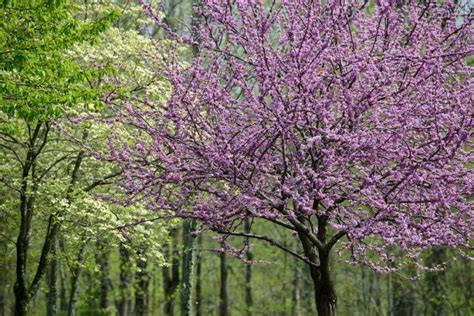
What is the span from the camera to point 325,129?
819 centimetres

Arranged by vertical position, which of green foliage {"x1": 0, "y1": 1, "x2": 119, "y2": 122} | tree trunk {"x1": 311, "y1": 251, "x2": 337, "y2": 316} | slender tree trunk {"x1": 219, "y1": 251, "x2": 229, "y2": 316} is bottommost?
tree trunk {"x1": 311, "y1": 251, "x2": 337, "y2": 316}

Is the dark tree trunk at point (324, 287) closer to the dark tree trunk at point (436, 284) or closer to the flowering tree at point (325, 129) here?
the flowering tree at point (325, 129)

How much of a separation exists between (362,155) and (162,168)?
8.89ft

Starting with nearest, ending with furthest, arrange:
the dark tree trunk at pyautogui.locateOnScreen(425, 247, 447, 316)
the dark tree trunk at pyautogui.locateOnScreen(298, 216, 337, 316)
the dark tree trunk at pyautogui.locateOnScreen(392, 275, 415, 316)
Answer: the dark tree trunk at pyautogui.locateOnScreen(298, 216, 337, 316)
the dark tree trunk at pyautogui.locateOnScreen(425, 247, 447, 316)
the dark tree trunk at pyautogui.locateOnScreen(392, 275, 415, 316)

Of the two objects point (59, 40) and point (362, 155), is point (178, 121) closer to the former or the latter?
point (362, 155)

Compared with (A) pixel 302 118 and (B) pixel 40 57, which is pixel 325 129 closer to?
(A) pixel 302 118

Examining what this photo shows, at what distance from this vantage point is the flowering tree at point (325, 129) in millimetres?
7957

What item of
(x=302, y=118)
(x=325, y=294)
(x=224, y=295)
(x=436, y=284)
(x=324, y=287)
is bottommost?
(x=325, y=294)

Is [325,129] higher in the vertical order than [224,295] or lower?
higher

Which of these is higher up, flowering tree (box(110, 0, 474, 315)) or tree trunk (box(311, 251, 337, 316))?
flowering tree (box(110, 0, 474, 315))

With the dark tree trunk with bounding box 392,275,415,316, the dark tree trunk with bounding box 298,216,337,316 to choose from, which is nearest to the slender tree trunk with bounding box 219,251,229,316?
the dark tree trunk with bounding box 392,275,415,316

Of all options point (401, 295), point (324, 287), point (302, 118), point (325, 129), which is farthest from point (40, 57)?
point (401, 295)

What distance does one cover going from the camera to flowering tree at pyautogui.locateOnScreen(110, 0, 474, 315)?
7.96 m

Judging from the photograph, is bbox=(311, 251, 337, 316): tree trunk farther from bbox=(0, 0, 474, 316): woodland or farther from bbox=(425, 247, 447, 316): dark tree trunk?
bbox=(425, 247, 447, 316): dark tree trunk
